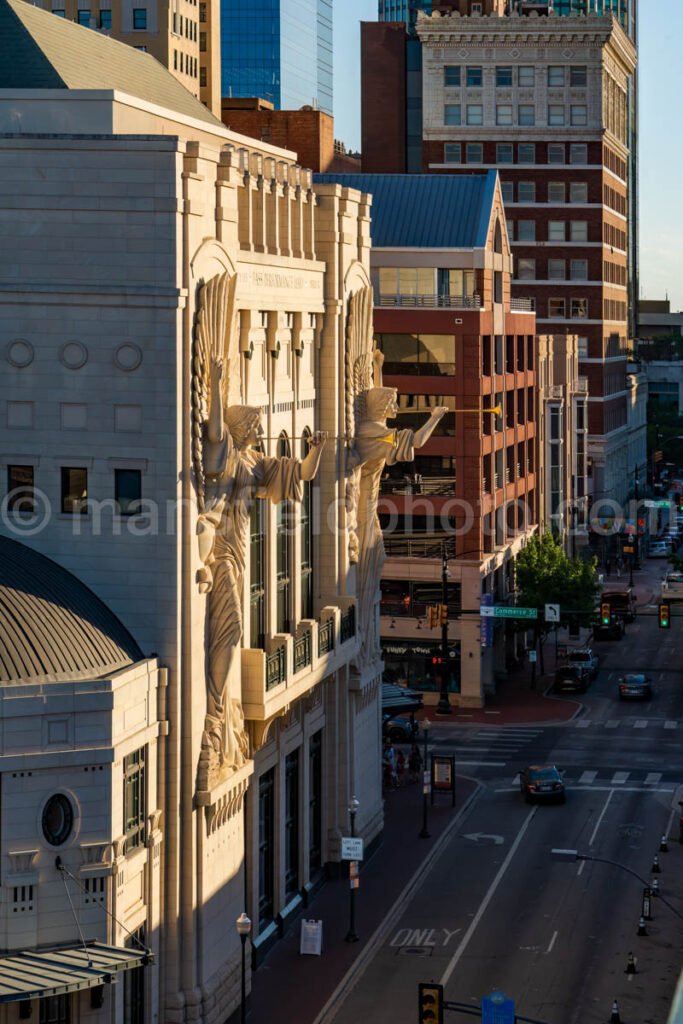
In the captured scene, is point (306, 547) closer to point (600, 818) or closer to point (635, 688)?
point (600, 818)

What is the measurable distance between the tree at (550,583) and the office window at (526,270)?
49677 mm

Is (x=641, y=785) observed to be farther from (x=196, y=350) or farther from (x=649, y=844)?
(x=196, y=350)

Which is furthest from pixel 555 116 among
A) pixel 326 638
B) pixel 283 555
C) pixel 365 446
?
pixel 283 555

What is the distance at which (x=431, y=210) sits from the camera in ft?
340

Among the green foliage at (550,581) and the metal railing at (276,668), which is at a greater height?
the metal railing at (276,668)

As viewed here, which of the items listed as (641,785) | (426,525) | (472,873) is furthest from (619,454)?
(472,873)

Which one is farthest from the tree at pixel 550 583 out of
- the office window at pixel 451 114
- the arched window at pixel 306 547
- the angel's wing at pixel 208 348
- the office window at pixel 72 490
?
the office window at pixel 72 490

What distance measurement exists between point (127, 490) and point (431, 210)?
58.6 metres

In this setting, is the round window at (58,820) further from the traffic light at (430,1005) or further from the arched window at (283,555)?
the arched window at (283,555)

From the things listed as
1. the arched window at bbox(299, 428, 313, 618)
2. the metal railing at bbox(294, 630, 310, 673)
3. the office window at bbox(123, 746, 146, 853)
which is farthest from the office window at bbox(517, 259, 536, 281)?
the office window at bbox(123, 746, 146, 853)

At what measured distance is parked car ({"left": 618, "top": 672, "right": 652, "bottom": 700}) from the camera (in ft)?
325

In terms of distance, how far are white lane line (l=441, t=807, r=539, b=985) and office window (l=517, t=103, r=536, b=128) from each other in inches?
3577

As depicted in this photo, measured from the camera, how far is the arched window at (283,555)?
58.5 m

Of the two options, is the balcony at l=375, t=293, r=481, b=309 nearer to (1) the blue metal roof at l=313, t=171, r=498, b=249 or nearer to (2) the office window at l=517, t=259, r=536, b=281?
(1) the blue metal roof at l=313, t=171, r=498, b=249
